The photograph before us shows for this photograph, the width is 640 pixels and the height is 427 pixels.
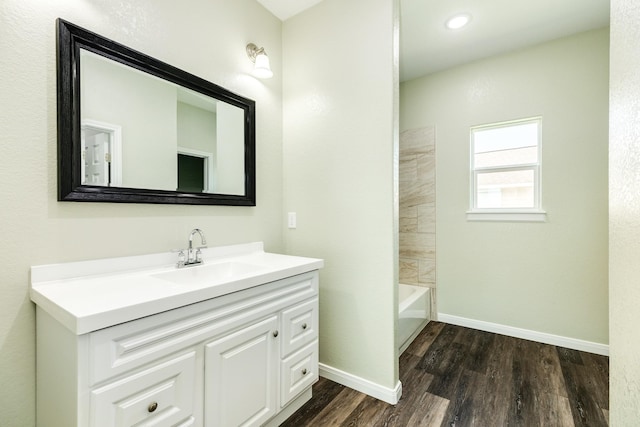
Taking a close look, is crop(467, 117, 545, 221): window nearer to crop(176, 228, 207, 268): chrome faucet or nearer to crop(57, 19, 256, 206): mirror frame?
crop(176, 228, 207, 268): chrome faucet

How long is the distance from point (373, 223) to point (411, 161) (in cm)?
173

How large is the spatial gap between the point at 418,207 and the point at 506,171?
920 millimetres

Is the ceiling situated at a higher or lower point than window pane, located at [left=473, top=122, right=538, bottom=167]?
higher

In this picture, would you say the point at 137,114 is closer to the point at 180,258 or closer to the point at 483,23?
the point at 180,258

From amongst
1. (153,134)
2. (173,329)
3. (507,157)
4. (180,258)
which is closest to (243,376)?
(173,329)

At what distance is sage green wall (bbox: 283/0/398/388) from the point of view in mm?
1826

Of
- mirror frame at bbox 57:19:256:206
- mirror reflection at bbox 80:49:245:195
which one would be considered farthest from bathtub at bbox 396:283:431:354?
mirror frame at bbox 57:19:256:206

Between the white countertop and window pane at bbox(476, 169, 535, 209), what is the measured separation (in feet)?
7.29

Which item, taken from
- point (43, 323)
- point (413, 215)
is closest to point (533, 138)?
point (413, 215)

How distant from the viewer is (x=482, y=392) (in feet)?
6.23

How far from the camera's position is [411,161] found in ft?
10.8

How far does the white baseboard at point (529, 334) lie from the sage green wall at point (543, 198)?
0.05 metres

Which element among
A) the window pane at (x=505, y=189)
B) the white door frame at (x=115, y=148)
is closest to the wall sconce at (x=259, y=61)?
the white door frame at (x=115, y=148)

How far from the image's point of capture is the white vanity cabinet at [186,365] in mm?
879
